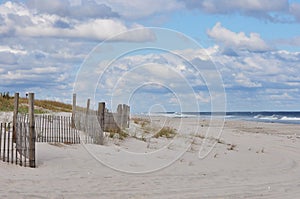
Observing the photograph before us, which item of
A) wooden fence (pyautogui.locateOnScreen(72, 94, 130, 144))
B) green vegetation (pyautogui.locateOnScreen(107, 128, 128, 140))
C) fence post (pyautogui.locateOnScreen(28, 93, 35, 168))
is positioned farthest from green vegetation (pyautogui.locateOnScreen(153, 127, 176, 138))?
fence post (pyautogui.locateOnScreen(28, 93, 35, 168))

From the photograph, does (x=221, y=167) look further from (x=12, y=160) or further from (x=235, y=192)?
(x=12, y=160)

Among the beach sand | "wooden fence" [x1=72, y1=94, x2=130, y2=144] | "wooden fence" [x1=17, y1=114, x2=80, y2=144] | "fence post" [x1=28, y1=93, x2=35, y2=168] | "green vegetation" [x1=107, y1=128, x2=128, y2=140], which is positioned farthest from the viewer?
"green vegetation" [x1=107, y1=128, x2=128, y2=140]

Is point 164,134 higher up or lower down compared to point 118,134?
lower down

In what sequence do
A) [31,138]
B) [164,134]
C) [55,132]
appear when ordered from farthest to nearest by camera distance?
[164,134] → [55,132] → [31,138]

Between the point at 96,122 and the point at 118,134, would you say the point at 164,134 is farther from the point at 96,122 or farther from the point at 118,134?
the point at 96,122

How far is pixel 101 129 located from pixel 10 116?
660cm

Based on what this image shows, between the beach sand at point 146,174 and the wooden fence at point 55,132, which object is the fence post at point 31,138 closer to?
the beach sand at point 146,174

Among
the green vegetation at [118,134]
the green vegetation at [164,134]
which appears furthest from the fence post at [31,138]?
the green vegetation at [164,134]

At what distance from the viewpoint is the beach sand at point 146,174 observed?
1209cm

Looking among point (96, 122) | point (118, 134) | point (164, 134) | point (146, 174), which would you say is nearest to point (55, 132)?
point (96, 122)

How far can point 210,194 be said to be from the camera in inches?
492

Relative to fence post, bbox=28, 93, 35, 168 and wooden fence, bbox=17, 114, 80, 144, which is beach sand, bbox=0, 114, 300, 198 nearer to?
fence post, bbox=28, 93, 35, 168

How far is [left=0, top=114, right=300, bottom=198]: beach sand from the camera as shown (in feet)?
39.7

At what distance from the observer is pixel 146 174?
49.8ft
